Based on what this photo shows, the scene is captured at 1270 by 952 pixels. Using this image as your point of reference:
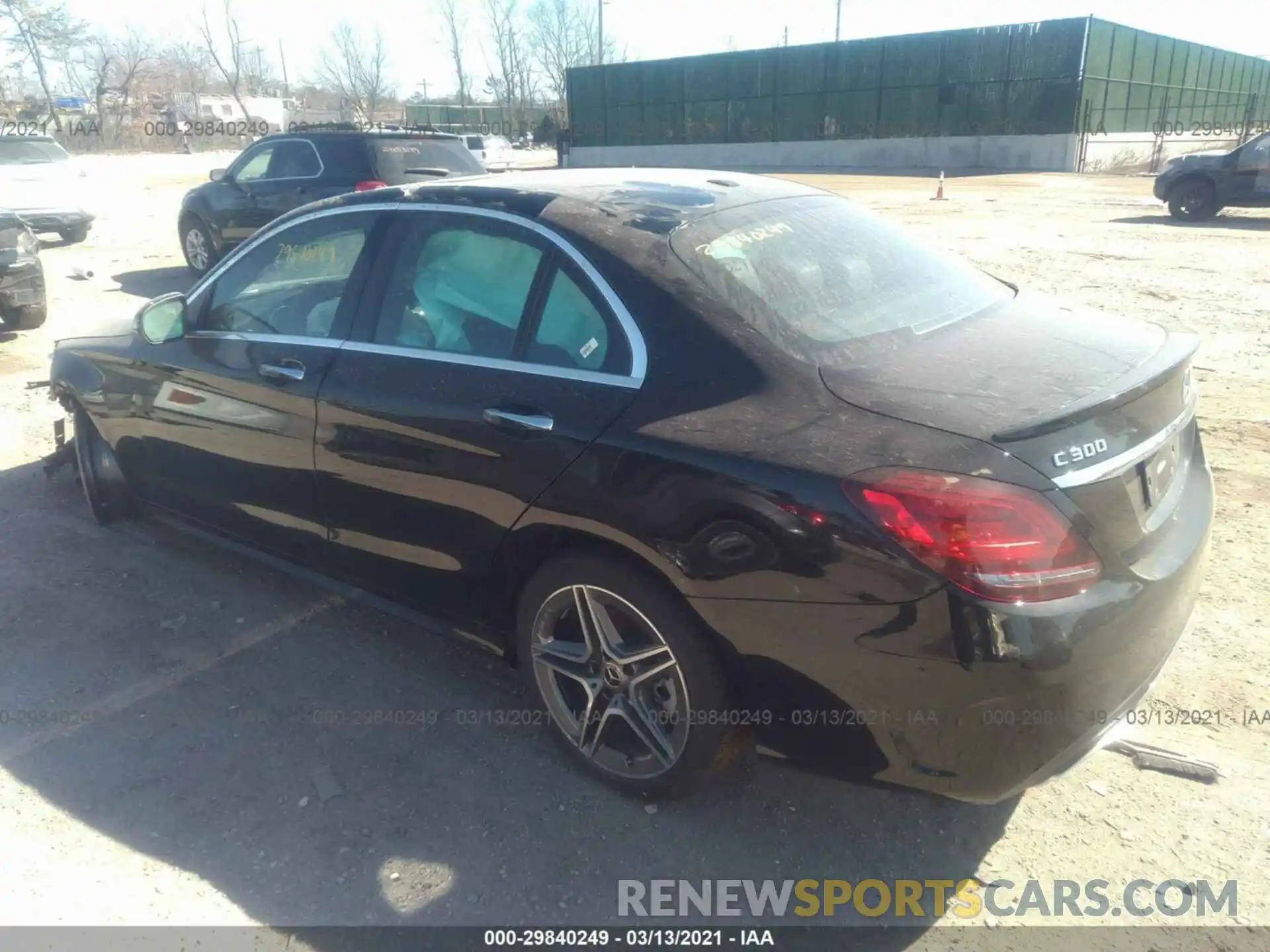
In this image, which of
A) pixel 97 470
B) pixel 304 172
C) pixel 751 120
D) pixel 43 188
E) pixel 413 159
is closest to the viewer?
pixel 97 470

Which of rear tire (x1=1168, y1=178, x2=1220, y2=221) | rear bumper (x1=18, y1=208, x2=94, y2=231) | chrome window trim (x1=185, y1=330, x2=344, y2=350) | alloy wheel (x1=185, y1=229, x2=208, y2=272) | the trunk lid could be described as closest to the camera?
the trunk lid

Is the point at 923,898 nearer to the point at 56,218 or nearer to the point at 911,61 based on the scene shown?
the point at 56,218

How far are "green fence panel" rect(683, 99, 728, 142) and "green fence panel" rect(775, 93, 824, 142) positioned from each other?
2.53 meters

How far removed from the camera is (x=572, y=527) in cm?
270

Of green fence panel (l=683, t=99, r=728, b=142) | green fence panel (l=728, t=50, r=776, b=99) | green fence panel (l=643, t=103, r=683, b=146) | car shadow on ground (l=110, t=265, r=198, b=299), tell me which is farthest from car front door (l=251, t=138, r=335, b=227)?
green fence panel (l=643, t=103, r=683, b=146)

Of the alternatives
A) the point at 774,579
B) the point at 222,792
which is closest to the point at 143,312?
the point at 222,792

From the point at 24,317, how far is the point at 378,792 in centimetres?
780

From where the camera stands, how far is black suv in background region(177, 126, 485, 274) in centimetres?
976

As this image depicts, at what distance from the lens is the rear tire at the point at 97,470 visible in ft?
15.3

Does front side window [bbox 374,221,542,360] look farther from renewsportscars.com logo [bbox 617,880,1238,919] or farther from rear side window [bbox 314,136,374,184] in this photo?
rear side window [bbox 314,136,374,184]

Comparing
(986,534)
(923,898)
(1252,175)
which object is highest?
(1252,175)

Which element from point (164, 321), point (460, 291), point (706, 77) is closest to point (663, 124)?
point (706, 77)

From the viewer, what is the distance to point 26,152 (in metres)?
15.1

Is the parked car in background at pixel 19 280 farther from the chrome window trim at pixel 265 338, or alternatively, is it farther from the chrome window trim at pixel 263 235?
Result: the chrome window trim at pixel 265 338
